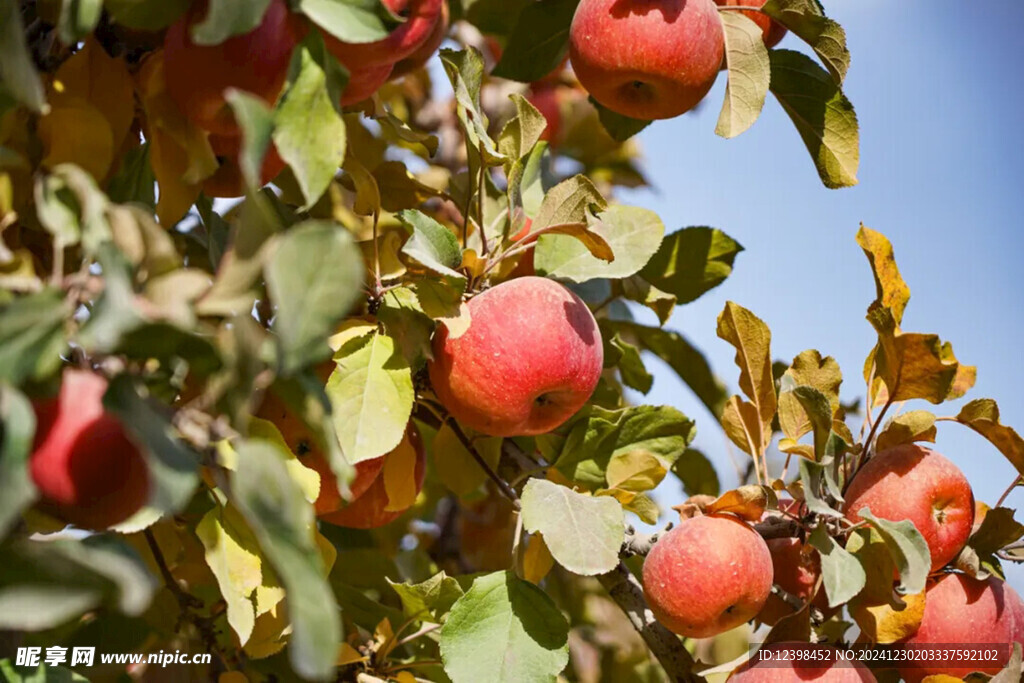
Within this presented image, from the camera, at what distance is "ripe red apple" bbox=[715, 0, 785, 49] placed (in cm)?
142

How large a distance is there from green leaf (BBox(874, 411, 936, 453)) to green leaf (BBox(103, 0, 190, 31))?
3.14 ft

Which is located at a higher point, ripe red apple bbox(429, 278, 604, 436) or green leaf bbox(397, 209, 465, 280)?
green leaf bbox(397, 209, 465, 280)

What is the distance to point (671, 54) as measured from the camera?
1.27m

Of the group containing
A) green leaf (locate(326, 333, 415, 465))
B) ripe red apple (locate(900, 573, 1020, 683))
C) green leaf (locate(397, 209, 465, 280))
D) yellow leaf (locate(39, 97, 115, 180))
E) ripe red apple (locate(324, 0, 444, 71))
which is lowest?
ripe red apple (locate(900, 573, 1020, 683))

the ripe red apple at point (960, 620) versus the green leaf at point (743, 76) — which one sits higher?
the green leaf at point (743, 76)

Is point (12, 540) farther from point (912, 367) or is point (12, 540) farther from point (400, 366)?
point (912, 367)

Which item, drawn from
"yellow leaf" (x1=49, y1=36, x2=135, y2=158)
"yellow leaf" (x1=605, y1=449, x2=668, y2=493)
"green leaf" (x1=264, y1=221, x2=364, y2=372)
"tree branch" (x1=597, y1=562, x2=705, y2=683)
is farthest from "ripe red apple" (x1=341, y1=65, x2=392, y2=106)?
"tree branch" (x1=597, y1=562, x2=705, y2=683)

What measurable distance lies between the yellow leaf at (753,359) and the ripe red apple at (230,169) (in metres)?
0.64

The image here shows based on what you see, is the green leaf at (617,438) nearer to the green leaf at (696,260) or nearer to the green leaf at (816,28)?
the green leaf at (696,260)

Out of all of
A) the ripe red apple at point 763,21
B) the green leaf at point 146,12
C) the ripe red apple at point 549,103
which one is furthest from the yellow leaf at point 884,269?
the ripe red apple at point 549,103

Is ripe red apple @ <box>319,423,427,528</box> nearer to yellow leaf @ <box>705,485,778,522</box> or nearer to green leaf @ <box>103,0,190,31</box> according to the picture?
yellow leaf @ <box>705,485,778,522</box>

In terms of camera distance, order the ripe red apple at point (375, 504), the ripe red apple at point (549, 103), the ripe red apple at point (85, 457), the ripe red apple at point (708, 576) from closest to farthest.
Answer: the ripe red apple at point (85, 457) → the ripe red apple at point (708, 576) → the ripe red apple at point (375, 504) → the ripe red apple at point (549, 103)

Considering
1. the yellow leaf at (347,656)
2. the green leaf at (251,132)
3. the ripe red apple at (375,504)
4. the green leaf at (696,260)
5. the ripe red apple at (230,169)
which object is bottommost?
the yellow leaf at (347,656)

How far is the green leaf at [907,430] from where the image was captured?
1.28m
